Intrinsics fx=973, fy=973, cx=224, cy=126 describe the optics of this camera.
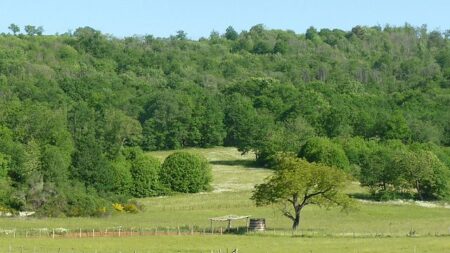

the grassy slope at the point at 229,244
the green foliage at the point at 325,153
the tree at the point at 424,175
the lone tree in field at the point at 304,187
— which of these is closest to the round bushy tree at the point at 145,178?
the green foliage at the point at 325,153

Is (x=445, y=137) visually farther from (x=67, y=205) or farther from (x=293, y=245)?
(x=293, y=245)

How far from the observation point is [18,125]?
144 metres

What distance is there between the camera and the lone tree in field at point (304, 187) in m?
85.4

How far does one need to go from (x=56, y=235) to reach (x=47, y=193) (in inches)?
933

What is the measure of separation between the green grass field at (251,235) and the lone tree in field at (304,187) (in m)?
2.23

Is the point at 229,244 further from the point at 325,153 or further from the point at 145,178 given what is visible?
the point at 325,153

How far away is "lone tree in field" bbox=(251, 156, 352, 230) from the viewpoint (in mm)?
85375

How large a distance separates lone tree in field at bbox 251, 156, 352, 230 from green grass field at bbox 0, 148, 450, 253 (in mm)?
2229

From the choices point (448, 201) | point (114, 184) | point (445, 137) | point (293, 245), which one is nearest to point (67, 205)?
point (114, 184)

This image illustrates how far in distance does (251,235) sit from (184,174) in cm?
4493

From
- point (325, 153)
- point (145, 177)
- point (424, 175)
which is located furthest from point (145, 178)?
point (424, 175)

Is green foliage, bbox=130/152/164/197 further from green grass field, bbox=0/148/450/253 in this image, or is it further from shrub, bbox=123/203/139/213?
shrub, bbox=123/203/139/213

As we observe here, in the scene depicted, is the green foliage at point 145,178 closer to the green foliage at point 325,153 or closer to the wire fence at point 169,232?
the green foliage at point 325,153

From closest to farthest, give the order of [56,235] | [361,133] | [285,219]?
1. [56,235]
2. [285,219]
3. [361,133]
